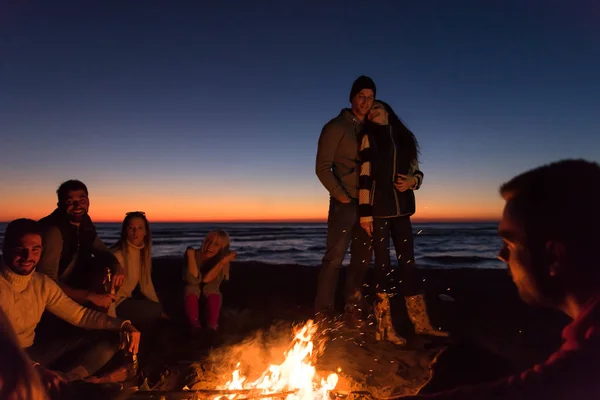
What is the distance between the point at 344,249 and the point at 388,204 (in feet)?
2.37

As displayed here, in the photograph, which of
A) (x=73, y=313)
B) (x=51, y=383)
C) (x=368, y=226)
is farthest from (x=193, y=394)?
(x=368, y=226)

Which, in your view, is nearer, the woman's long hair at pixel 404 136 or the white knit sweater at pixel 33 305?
the white knit sweater at pixel 33 305

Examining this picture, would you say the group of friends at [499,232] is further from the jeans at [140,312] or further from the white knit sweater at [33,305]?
the white knit sweater at [33,305]

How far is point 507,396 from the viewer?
4.04 ft

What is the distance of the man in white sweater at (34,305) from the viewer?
3643 mm

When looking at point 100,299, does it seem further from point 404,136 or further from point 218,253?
point 404,136

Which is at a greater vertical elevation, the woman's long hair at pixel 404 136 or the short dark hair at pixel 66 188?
the woman's long hair at pixel 404 136

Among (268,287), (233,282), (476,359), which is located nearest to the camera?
(476,359)

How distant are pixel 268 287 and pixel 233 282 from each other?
1.11m

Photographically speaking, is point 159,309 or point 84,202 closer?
point 84,202

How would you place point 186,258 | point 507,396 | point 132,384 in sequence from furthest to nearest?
point 186,258
point 132,384
point 507,396

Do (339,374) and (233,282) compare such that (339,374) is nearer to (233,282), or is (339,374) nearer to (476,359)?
(476,359)

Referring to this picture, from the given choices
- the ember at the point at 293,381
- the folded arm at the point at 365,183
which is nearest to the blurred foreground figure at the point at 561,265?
the ember at the point at 293,381

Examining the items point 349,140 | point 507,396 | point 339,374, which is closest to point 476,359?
point 339,374
